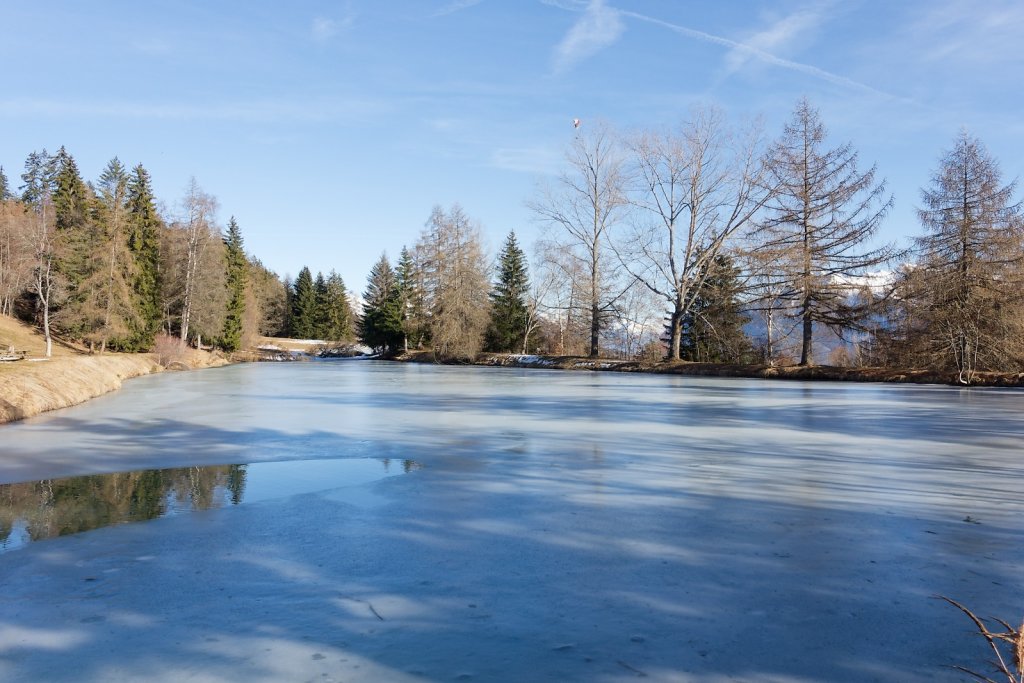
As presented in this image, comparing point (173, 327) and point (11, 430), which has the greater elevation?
point (173, 327)

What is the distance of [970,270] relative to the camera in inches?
721

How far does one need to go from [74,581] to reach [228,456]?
11.2 ft

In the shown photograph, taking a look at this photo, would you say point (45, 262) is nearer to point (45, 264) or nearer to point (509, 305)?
point (45, 264)

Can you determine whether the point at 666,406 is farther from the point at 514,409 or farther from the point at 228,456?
Answer: the point at 228,456

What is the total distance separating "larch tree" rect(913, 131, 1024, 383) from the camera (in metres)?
17.4

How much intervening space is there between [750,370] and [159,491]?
1984 centimetres

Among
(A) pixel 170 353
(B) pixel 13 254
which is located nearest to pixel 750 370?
(A) pixel 170 353

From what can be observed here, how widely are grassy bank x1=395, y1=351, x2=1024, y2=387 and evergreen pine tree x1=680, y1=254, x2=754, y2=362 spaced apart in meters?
2.93

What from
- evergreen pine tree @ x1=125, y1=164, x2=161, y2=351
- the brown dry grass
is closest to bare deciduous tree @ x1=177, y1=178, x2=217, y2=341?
evergreen pine tree @ x1=125, y1=164, x2=161, y2=351

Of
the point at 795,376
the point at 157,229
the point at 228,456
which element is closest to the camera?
the point at 228,456

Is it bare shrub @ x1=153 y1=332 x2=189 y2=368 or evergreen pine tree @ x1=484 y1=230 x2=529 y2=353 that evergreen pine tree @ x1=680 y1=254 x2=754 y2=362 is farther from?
bare shrub @ x1=153 y1=332 x2=189 y2=368

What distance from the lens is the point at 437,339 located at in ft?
117

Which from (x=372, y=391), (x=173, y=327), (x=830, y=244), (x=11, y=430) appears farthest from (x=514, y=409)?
(x=173, y=327)

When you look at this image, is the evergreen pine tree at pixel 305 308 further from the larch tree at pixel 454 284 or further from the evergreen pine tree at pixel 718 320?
the evergreen pine tree at pixel 718 320
